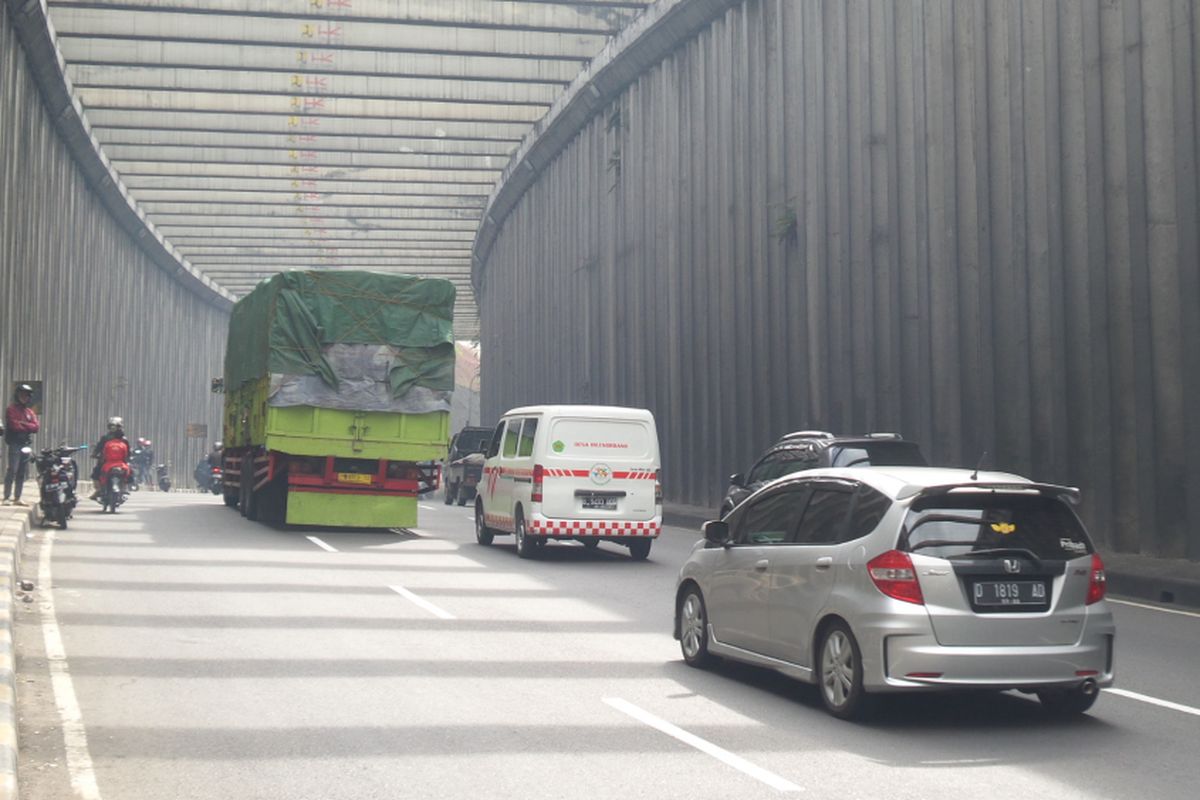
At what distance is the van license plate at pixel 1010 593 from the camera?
7914mm

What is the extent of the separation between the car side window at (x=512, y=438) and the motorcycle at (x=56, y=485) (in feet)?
20.4

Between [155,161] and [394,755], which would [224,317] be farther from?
[394,755]

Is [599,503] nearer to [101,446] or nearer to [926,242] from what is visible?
[926,242]

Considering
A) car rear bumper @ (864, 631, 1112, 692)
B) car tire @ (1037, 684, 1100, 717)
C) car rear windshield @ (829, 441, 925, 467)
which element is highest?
car rear windshield @ (829, 441, 925, 467)

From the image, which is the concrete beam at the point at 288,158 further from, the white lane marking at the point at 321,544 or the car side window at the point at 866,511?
the car side window at the point at 866,511

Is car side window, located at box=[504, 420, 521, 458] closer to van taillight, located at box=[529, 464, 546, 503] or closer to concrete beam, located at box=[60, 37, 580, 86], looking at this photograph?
van taillight, located at box=[529, 464, 546, 503]

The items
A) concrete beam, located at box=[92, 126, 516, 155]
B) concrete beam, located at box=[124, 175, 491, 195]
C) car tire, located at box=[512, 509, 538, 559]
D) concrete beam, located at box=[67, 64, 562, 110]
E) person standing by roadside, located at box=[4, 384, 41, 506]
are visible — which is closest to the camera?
car tire, located at box=[512, 509, 538, 559]

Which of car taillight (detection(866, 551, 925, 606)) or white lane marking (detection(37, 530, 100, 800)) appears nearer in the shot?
white lane marking (detection(37, 530, 100, 800))

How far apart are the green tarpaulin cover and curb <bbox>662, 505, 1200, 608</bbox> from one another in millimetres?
10026

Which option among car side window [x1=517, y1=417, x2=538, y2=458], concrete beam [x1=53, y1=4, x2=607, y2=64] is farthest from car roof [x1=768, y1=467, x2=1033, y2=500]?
concrete beam [x1=53, y1=4, x2=607, y2=64]

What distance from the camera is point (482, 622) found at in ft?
40.7

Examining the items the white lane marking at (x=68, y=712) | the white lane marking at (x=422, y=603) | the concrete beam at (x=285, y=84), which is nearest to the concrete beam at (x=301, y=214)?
the concrete beam at (x=285, y=84)

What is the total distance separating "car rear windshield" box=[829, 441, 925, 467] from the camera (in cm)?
1647

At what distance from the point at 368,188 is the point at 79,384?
441 inches
